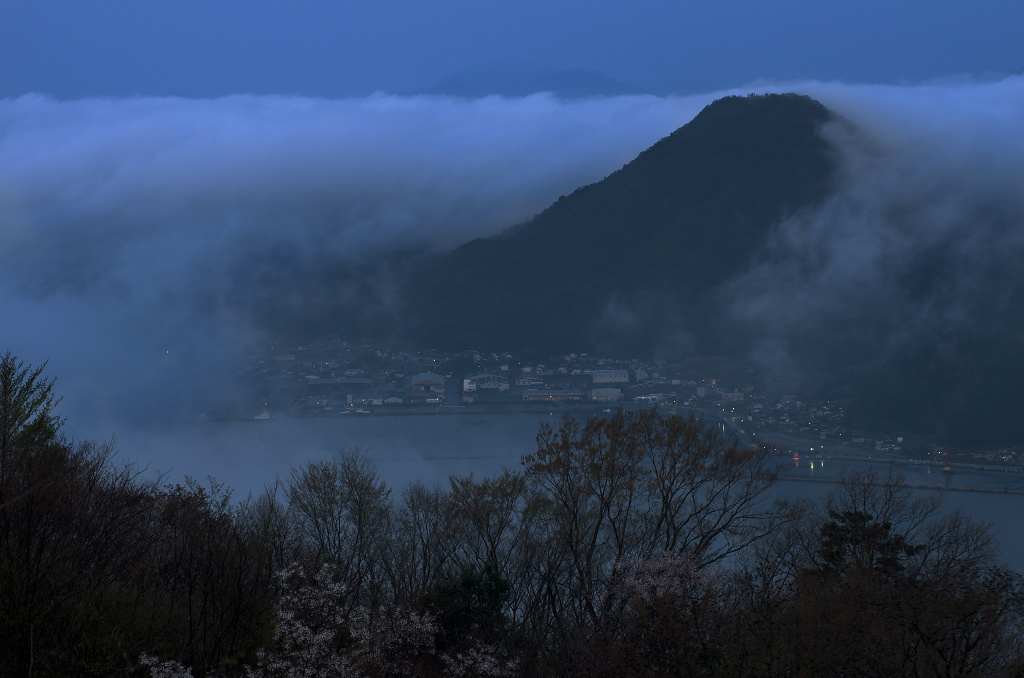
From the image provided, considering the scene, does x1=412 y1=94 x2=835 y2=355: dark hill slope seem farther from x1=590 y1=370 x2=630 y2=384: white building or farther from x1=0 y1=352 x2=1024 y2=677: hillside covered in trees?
x1=0 y1=352 x2=1024 y2=677: hillside covered in trees

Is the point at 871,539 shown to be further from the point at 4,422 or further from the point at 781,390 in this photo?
the point at 781,390

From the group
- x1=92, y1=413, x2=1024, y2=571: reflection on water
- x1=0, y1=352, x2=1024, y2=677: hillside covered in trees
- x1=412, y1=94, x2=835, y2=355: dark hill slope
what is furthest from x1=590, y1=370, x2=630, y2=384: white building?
x1=0, y1=352, x2=1024, y2=677: hillside covered in trees

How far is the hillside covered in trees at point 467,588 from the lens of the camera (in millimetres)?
8922

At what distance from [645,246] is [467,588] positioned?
60.9 meters

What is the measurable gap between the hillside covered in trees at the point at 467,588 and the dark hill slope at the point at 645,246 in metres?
42.7

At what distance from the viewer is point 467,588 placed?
1434 centimetres

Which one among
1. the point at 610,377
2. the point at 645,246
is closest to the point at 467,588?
the point at 610,377

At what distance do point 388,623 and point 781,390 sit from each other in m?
40.8

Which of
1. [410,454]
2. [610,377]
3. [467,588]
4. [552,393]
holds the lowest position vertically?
[410,454]

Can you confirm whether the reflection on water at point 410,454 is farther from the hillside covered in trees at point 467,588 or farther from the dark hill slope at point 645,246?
the dark hill slope at point 645,246

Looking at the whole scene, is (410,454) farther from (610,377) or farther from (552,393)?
(610,377)

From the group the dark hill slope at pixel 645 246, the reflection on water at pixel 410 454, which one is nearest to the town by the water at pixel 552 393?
the reflection on water at pixel 410 454

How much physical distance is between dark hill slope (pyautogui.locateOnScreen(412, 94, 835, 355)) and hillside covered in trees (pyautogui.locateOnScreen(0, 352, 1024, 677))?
1679 inches

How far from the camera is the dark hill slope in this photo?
211ft
